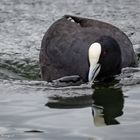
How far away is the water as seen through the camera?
21.7 ft

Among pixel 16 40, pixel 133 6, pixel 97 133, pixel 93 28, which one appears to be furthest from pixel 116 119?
pixel 133 6

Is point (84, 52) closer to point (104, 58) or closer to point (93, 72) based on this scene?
point (104, 58)

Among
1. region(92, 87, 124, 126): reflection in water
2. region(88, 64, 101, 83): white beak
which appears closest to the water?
region(92, 87, 124, 126): reflection in water

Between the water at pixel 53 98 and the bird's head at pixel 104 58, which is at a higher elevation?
the bird's head at pixel 104 58

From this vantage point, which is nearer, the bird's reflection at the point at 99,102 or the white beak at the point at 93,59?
the bird's reflection at the point at 99,102

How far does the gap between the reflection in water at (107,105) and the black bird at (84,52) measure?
325mm

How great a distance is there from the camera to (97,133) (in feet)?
21.4

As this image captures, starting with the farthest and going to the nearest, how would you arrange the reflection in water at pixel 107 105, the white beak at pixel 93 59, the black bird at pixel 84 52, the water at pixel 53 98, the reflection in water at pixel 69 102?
the black bird at pixel 84 52 → the white beak at pixel 93 59 → the reflection in water at pixel 69 102 → the reflection in water at pixel 107 105 → the water at pixel 53 98

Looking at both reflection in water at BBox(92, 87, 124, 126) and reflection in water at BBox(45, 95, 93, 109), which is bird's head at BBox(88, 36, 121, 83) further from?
reflection in water at BBox(45, 95, 93, 109)

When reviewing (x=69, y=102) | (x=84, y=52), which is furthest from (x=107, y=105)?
(x=84, y=52)

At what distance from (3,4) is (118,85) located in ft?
17.8

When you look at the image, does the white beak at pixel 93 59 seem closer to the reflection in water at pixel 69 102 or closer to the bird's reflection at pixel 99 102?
the bird's reflection at pixel 99 102

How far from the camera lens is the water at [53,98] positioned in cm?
661

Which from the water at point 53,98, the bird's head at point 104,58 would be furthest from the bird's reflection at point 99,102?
the bird's head at point 104,58
